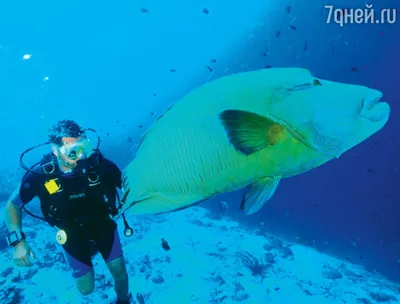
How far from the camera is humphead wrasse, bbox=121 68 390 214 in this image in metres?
0.73

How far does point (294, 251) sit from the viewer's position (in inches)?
484

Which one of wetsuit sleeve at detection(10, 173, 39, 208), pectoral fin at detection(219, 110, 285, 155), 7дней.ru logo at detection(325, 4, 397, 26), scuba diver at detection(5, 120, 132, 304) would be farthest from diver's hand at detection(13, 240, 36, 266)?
7дней.ru logo at detection(325, 4, 397, 26)

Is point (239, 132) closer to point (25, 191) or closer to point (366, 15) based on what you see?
point (25, 191)

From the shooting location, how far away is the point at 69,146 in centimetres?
370

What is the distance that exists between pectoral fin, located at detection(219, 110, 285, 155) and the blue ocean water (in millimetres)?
532

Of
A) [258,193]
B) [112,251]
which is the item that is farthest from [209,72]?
[258,193]

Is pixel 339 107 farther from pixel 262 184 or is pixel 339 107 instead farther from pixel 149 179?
pixel 149 179

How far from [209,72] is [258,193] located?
35515mm

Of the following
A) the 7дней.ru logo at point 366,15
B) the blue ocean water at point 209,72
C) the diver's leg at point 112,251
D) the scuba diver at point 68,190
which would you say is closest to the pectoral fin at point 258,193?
the blue ocean water at point 209,72

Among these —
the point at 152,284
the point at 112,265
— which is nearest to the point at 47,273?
the point at 152,284

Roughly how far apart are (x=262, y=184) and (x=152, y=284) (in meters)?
7.83

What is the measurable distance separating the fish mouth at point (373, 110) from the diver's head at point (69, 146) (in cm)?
349

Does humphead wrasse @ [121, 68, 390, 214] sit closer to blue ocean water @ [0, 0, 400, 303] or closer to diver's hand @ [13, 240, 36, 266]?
blue ocean water @ [0, 0, 400, 303]

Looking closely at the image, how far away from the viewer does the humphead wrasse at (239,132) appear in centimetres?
73
